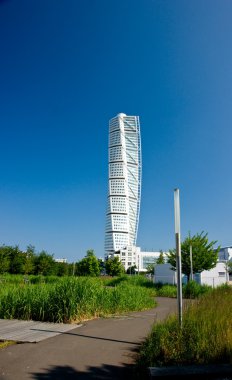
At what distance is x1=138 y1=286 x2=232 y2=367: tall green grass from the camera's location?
512 cm

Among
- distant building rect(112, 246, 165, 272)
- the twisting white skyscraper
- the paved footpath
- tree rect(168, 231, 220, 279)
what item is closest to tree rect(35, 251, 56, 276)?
tree rect(168, 231, 220, 279)

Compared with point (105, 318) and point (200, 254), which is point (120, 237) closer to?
point (200, 254)

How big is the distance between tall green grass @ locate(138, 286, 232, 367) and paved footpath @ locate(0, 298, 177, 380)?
55 centimetres

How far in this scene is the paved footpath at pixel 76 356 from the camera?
17.1 ft

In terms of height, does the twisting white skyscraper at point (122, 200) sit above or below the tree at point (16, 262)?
above

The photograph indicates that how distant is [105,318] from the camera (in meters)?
10.6

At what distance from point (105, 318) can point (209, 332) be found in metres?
5.64

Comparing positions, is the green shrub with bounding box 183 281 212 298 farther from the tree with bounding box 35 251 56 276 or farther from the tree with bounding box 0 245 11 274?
the tree with bounding box 35 251 56 276

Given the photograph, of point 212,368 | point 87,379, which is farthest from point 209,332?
point 87,379

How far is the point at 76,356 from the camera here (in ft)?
20.2

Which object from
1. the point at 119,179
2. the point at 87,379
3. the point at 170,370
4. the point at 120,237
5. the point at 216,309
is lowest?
the point at 87,379

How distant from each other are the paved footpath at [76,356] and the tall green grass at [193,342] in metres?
0.55

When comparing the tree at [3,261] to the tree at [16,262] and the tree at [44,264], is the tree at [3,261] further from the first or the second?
the tree at [44,264]

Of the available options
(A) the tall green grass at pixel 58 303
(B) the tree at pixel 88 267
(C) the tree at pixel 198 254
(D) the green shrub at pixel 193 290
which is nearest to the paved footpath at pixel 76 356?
(A) the tall green grass at pixel 58 303
